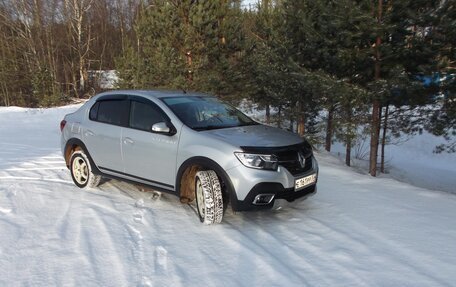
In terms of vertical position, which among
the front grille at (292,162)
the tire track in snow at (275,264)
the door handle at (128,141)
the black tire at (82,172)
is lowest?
the tire track in snow at (275,264)

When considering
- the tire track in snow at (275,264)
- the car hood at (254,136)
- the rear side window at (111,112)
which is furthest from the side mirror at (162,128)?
Answer: the tire track in snow at (275,264)

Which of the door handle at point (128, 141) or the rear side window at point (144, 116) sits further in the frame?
the door handle at point (128, 141)

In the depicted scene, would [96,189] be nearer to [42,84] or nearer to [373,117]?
[373,117]

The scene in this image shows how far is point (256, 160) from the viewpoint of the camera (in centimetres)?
448

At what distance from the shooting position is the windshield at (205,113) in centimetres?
525

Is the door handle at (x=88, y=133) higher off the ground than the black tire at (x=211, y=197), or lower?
higher

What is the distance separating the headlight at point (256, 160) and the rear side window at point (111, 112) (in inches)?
82.6

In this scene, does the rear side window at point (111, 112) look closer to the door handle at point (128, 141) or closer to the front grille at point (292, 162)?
the door handle at point (128, 141)

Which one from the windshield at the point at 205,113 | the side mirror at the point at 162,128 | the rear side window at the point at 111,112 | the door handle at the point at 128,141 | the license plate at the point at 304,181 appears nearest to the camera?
the license plate at the point at 304,181

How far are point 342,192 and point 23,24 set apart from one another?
3594 centimetres

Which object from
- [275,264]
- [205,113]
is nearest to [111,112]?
[205,113]

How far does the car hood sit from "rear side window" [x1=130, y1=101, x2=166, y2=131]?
0.84 meters

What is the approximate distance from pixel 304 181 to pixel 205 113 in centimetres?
173

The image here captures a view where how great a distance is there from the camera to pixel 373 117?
33.2 feet
